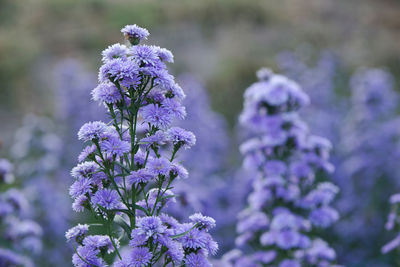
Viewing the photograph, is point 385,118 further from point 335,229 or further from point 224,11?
point 224,11

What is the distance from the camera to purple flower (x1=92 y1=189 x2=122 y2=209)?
92.4 inches

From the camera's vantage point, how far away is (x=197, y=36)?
19.7m

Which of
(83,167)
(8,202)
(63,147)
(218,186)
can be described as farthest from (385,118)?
(83,167)

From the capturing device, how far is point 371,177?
7.45 m

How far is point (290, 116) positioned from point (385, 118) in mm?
4616

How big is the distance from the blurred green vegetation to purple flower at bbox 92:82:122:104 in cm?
1126

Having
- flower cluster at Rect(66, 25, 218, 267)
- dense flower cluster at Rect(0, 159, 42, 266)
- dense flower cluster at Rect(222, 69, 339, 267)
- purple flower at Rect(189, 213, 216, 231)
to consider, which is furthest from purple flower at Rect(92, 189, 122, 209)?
Result: dense flower cluster at Rect(0, 159, 42, 266)

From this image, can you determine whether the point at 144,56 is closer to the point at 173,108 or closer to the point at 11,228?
the point at 173,108

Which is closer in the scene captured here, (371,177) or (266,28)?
(371,177)

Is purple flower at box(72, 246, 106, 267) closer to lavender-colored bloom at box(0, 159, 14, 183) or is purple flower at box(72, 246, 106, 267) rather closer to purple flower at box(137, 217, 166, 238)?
purple flower at box(137, 217, 166, 238)

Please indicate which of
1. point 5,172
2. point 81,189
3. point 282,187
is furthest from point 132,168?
point 5,172

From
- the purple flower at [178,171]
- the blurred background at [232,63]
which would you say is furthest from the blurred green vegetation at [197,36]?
the purple flower at [178,171]

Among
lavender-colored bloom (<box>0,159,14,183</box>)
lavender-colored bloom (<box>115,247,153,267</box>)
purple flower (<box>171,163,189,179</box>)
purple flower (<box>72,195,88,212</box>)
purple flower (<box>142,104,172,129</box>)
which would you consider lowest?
lavender-colored bloom (<box>115,247,153,267</box>)

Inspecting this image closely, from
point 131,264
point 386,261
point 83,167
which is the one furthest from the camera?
point 386,261
